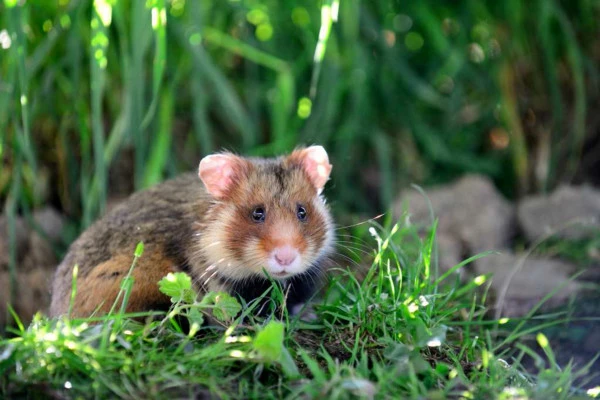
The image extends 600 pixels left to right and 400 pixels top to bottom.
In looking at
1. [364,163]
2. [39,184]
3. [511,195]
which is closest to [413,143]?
[364,163]

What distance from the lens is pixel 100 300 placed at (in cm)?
331

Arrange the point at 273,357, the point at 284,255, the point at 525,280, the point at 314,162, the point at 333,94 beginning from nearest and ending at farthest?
the point at 273,357 < the point at 284,255 < the point at 314,162 < the point at 525,280 < the point at 333,94

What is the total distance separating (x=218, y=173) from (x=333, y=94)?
198cm

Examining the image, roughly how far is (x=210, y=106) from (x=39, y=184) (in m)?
1.21

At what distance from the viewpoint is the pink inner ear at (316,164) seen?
3.54 metres

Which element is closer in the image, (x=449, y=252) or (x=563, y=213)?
(x=449, y=252)

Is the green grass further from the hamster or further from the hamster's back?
the hamster's back

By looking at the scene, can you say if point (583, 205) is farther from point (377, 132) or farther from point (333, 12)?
point (333, 12)

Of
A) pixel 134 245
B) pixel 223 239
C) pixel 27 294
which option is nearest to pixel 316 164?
pixel 223 239

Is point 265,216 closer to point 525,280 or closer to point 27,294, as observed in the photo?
point 525,280

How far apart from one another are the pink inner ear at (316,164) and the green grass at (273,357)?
54cm

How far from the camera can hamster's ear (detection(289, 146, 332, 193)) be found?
3543mm

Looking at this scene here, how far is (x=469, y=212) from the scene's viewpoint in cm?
511

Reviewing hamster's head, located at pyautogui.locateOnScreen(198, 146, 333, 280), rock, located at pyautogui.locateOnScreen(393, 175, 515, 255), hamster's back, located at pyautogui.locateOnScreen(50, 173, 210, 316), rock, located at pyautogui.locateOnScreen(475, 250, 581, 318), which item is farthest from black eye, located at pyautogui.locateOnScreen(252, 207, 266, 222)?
rock, located at pyautogui.locateOnScreen(393, 175, 515, 255)
